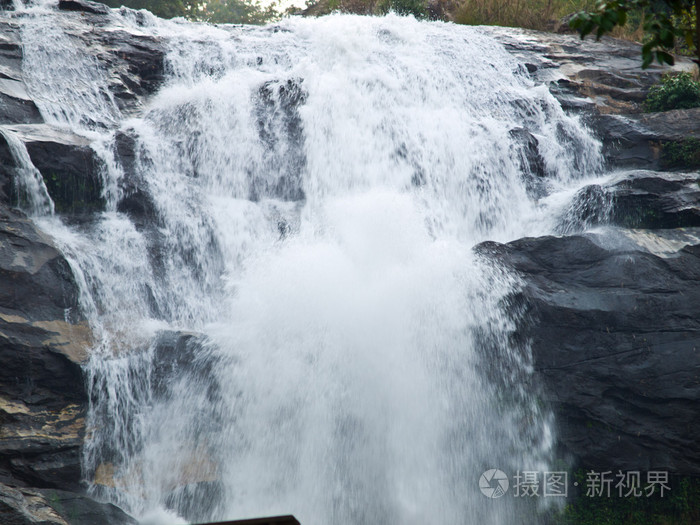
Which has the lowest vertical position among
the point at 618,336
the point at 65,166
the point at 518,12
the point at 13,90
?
the point at 618,336

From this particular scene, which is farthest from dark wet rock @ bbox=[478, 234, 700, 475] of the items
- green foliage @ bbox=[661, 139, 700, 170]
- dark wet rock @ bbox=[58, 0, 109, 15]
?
dark wet rock @ bbox=[58, 0, 109, 15]

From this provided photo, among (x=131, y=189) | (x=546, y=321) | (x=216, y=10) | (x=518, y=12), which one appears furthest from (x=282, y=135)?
(x=216, y=10)

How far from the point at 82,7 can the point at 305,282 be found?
880 centimetres

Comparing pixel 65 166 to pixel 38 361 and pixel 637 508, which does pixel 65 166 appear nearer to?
pixel 38 361

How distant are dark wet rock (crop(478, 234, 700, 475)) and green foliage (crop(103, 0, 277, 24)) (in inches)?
760

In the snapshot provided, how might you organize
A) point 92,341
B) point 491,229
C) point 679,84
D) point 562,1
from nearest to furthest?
point 92,341 < point 491,229 < point 679,84 < point 562,1

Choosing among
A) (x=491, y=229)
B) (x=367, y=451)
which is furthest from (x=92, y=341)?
(x=491, y=229)

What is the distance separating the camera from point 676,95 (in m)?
12.4

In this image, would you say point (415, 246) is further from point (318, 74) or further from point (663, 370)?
point (318, 74)

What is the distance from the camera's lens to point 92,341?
8203 millimetres

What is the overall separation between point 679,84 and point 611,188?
13.2 ft

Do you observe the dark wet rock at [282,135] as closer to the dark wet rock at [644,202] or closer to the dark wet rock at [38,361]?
the dark wet rock at [38,361]

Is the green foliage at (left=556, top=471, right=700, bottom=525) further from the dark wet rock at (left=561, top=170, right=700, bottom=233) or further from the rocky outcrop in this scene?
the rocky outcrop

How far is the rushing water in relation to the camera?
818cm
